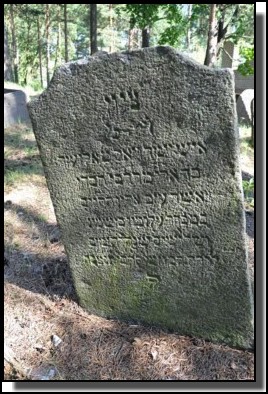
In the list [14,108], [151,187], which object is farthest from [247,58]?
[151,187]

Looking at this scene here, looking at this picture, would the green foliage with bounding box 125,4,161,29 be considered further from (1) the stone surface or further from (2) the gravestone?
(2) the gravestone

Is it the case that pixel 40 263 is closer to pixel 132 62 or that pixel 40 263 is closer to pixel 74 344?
pixel 74 344

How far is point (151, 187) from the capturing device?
232 cm

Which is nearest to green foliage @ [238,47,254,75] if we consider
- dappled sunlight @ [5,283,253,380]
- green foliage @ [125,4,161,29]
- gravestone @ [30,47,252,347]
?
green foliage @ [125,4,161,29]

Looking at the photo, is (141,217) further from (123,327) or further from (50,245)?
(50,245)

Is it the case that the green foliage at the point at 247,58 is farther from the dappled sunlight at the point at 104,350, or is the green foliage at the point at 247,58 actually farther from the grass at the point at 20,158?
the dappled sunlight at the point at 104,350

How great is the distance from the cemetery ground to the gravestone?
120mm

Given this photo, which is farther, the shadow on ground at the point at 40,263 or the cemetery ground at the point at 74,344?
the shadow on ground at the point at 40,263

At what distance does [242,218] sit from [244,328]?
2.46ft

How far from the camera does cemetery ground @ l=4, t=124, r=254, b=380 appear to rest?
236cm

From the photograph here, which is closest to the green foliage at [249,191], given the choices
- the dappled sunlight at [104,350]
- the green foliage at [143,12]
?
the dappled sunlight at [104,350]

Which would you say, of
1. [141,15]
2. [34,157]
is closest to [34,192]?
[34,157]

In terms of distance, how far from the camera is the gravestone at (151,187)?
2.06m

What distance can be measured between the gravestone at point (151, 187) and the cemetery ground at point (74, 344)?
12 centimetres
